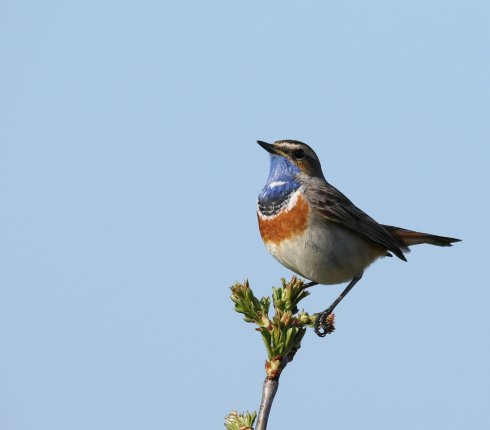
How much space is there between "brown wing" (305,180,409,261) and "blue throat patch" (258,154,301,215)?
0.84 ft

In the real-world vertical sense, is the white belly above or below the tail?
below

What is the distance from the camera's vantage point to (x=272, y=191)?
1041cm

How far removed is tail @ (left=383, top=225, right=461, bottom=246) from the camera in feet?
37.9

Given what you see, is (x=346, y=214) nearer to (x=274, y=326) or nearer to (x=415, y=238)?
(x=415, y=238)

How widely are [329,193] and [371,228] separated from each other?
0.78 metres

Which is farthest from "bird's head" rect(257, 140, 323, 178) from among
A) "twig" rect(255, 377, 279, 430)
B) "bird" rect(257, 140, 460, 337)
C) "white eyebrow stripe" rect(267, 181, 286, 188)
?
"twig" rect(255, 377, 279, 430)

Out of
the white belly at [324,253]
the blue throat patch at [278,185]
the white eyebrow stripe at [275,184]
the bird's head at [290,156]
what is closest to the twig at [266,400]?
the white belly at [324,253]

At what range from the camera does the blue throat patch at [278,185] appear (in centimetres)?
1017

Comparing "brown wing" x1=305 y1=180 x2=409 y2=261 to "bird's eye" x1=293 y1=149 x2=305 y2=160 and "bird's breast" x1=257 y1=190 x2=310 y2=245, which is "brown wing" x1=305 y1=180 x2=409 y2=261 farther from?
"bird's eye" x1=293 y1=149 x2=305 y2=160

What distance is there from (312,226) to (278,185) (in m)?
0.87

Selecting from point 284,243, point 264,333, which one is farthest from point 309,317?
point 284,243

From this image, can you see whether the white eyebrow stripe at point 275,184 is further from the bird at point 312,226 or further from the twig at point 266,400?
the twig at point 266,400

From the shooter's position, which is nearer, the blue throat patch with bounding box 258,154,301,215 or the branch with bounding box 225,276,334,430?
the branch with bounding box 225,276,334,430

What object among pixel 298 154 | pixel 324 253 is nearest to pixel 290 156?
pixel 298 154
